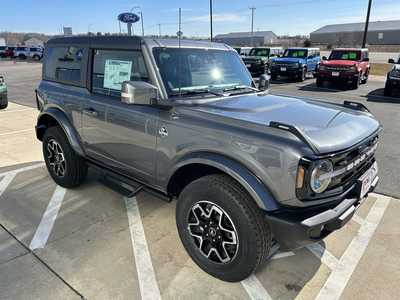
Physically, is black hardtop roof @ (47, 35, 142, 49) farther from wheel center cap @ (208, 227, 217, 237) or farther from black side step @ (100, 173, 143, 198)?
wheel center cap @ (208, 227, 217, 237)

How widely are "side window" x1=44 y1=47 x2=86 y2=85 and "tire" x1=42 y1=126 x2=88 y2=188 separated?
0.65 metres

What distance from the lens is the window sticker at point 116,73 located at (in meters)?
3.18

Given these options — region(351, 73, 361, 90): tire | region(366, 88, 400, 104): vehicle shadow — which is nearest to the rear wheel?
region(366, 88, 400, 104): vehicle shadow

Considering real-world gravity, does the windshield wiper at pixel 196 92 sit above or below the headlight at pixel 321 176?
above

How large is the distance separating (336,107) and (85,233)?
2738 millimetres

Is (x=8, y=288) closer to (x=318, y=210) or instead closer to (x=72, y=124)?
(x=72, y=124)

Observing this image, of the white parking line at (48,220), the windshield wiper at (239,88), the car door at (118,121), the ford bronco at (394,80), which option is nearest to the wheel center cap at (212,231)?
the car door at (118,121)

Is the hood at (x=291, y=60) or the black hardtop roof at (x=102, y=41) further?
the hood at (x=291, y=60)

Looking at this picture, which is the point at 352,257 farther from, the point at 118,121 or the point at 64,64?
the point at 64,64

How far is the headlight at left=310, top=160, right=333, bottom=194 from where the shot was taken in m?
2.12

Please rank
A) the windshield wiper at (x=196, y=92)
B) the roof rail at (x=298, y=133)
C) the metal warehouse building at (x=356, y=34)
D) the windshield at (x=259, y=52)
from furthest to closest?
the metal warehouse building at (x=356, y=34) → the windshield at (x=259, y=52) → the windshield wiper at (x=196, y=92) → the roof rail at (x=298, y=133)

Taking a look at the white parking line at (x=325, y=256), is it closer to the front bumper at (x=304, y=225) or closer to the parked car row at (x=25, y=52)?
the front bumper at (x=304, y=225)

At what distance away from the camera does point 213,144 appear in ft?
7.97

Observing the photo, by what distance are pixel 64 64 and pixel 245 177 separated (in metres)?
2.86
